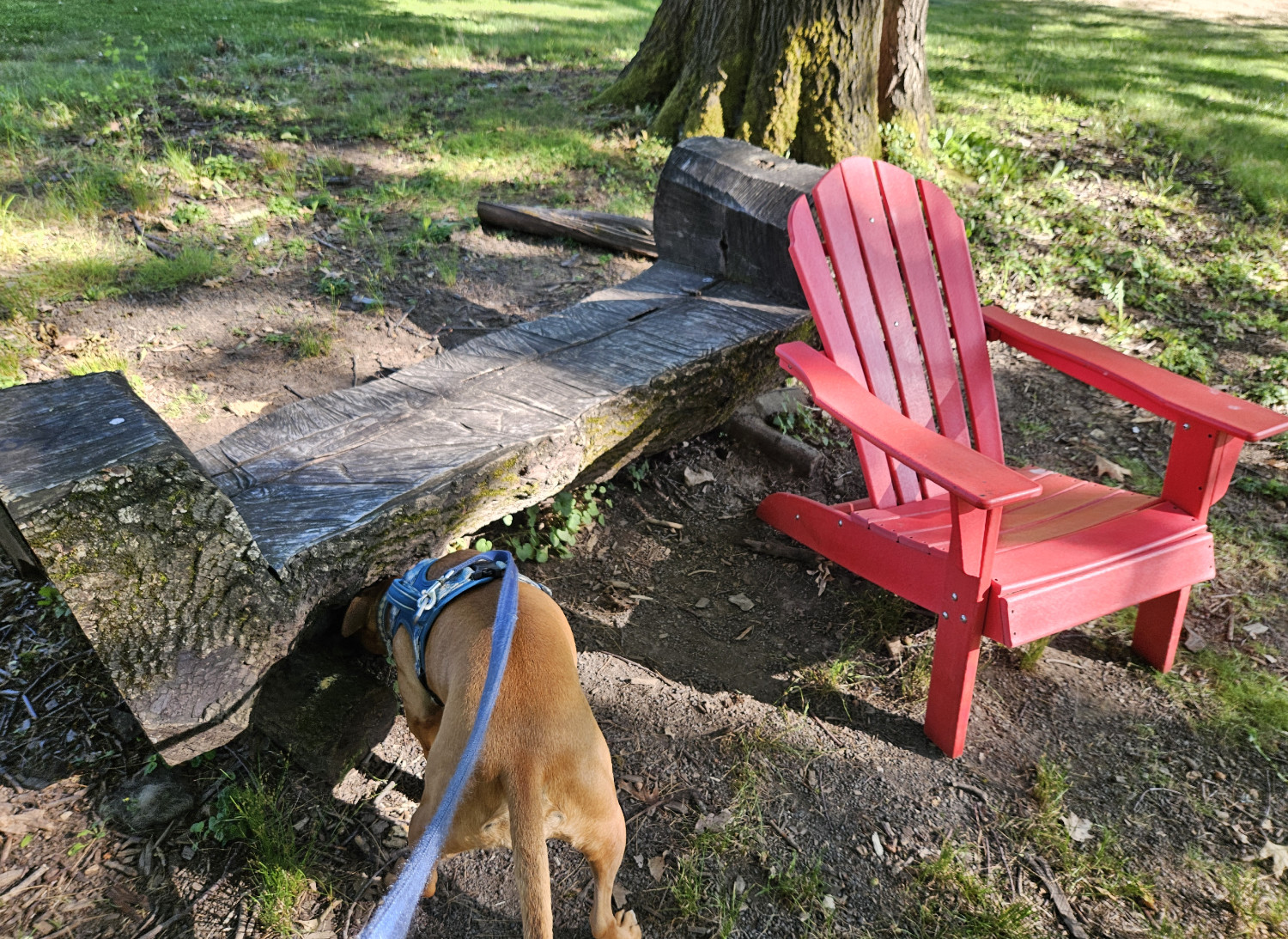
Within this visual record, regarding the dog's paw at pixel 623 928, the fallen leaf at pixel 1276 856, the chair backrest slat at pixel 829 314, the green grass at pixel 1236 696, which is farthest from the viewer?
the chair backrest slat at pixel 829 314

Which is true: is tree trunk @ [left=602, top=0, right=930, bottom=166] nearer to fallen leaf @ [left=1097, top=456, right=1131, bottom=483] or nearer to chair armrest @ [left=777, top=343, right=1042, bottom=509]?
fallen leaf @ [left=1097, top=456, right=1131, bottom=483]

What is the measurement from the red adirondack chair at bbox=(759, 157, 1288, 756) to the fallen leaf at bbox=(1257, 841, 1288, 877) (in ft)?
2.03

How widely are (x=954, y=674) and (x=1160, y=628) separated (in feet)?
2.80

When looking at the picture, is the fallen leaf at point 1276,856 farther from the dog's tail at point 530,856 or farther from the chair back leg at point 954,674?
the dog's tail at point 530,856

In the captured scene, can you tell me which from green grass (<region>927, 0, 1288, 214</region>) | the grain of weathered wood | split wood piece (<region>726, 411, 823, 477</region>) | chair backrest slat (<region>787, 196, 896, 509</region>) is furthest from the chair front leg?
green grass (<region>927, 0, 1288, 214</region>)

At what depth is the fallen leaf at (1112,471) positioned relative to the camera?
3.37m

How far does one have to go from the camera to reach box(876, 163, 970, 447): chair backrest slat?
2.90 metres

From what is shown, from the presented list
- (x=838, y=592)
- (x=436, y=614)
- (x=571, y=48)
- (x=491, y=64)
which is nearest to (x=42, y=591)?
(x=436, y=614)

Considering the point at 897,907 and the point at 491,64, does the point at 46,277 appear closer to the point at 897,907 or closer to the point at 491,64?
the point at 897,907

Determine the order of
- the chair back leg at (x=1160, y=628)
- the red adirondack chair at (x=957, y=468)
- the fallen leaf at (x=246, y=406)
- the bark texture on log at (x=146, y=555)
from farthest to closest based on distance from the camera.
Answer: the fallen leaf at (x=246, y=406)
the chair back leg at (x=1160, y=628)
the red adirondack chair at (x=957, y=468)
the bark texture on log at (x=146, y=555)

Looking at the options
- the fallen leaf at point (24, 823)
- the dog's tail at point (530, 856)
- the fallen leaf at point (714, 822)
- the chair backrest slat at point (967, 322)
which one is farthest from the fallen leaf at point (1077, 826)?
the fallen leaf at point (24, 823)

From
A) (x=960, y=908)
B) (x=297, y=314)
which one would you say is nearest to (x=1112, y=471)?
(x=960, y=908)

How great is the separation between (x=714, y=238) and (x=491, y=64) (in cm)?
556

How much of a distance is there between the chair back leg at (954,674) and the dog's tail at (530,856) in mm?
1279
